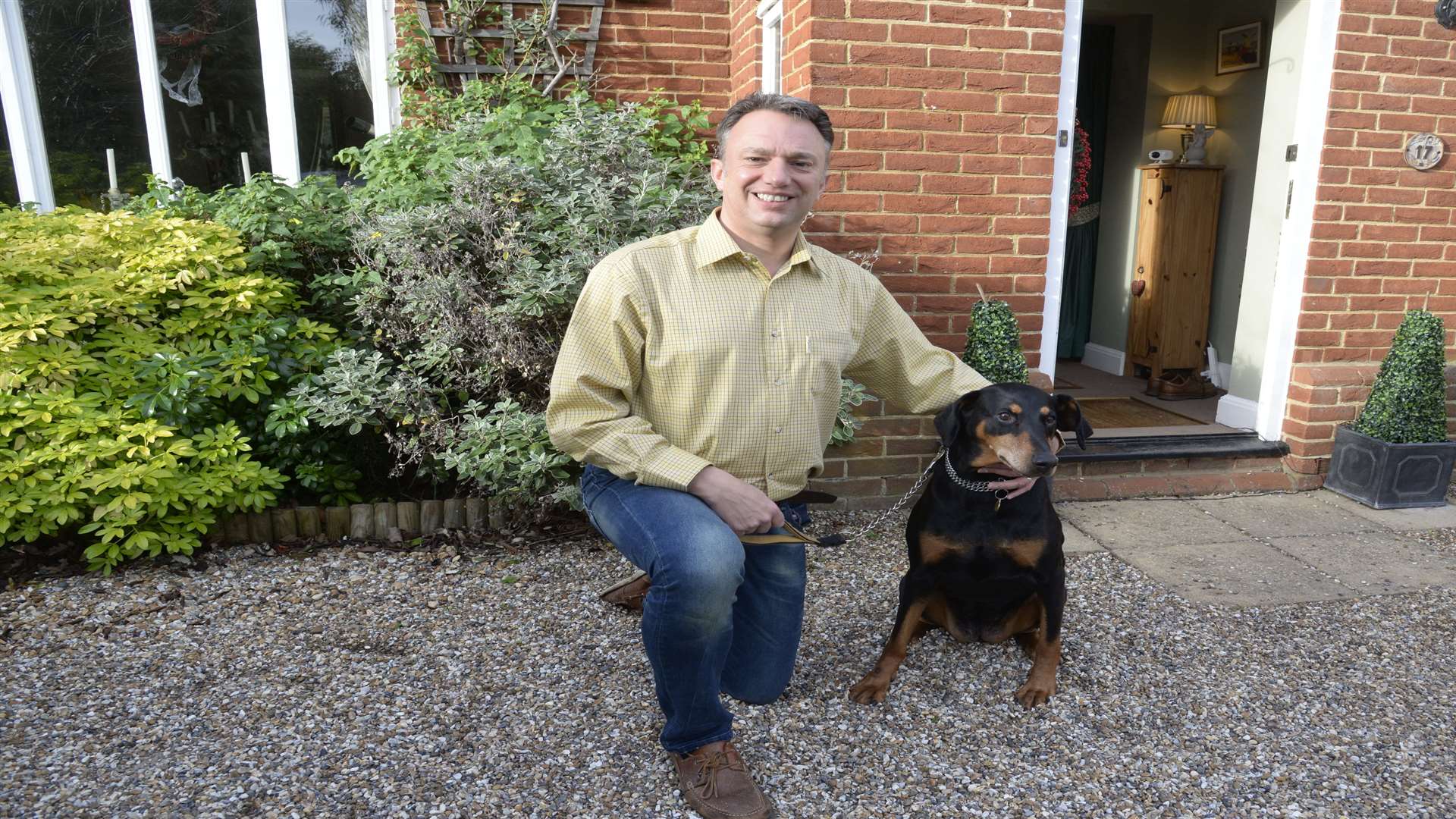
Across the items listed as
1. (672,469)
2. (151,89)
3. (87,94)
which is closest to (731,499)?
(672,469)

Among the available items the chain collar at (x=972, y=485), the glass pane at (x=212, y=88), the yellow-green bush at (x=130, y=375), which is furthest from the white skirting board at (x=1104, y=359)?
the glass pane at (x=212, y=88)

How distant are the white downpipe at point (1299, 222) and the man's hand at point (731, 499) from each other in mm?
3786

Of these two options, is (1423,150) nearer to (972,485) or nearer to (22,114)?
(972,485)

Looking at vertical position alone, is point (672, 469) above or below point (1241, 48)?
below

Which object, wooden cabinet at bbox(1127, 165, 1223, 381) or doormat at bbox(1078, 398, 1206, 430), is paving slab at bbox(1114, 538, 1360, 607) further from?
wooden cabinet at bbox(1127, 165, 1223, 381)

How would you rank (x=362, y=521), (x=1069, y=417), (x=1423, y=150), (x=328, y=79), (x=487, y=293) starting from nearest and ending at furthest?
(x=1069, y=417) → (x=487, y=293) → (x=362, y=521) → (x=1423, y=150) → (x=328, y=79)

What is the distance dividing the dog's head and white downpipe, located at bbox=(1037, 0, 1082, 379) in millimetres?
1978

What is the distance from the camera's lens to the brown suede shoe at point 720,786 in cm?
203

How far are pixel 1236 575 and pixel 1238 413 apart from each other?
178cm

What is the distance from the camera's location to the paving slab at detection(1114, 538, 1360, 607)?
10.9 ft

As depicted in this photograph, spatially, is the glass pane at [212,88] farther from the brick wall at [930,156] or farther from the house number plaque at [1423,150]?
the house number plaque at [1423,150]

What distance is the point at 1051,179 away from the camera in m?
4.15

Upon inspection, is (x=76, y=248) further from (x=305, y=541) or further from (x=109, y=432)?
(x=305, y=541)

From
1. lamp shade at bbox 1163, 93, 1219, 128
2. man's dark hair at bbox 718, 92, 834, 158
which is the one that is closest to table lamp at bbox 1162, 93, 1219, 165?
lamp shade at bbox 1163, 93, 1219, 128
